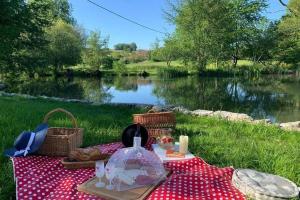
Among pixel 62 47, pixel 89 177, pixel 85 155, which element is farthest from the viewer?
pixel 62 47

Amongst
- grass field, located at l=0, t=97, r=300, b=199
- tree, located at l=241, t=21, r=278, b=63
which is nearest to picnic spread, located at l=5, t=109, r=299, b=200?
grass field, located at l=0, t=97, r=300, b=199

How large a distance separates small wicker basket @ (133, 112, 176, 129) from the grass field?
1.47 ft

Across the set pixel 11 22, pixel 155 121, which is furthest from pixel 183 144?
pixel 11 22

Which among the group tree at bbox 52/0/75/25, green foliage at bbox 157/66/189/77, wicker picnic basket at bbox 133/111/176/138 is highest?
tree at bbox 52/0/75/25

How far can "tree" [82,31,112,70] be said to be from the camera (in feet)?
147

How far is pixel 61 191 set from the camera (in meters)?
3.85

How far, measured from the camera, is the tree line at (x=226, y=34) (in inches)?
942

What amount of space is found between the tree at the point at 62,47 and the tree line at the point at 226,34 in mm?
10697

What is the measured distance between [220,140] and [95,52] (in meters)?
40.1

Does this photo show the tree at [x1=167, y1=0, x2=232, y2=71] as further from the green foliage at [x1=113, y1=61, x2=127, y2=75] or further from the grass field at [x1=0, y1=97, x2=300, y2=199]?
the green foliage at [x1=113, y1=61, x2=127, y2=75]

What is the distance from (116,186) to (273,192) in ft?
5.28

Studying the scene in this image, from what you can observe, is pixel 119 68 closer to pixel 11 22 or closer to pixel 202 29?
pixel 202 29

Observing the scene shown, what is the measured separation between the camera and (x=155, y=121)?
658cm

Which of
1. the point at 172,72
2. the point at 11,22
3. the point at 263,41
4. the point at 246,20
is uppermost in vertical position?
the point at 246,20
